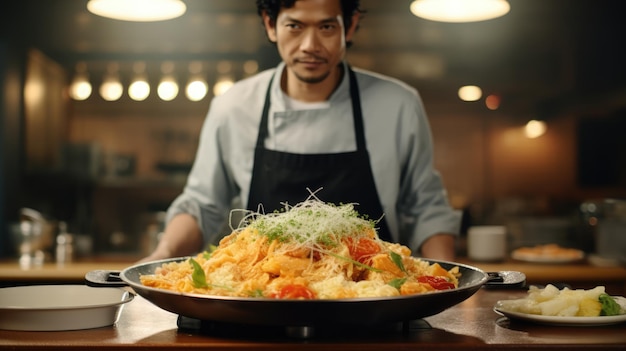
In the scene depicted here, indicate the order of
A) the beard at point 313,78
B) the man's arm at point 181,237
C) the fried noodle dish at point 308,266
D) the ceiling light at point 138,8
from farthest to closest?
the ceiling light at point 138,8 → the beard at point 313,78 → the man's arm at point 181,237 → the fried noodle dish at point 308,266

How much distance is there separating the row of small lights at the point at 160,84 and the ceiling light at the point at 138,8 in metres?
2.06

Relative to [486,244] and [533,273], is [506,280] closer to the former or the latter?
[533,273]

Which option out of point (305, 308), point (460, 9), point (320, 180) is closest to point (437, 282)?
point (305, 308)

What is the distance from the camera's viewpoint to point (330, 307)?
137 centimetres

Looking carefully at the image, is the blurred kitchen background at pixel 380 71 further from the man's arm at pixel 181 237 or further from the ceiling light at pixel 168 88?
the man's arm at pixel 181 237

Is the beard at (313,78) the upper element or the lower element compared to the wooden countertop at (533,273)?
upper

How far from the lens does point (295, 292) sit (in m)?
1.45

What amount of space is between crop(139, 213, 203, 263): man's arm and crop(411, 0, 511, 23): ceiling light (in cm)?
152

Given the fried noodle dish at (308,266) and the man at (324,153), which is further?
the man at (324,153)

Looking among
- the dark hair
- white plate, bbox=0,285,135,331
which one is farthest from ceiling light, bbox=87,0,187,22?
white plate, bbox=0,285,135,331

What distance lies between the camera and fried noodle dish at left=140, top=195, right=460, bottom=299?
1510mm

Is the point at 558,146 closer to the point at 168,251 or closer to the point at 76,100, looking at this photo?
the point at 76,100

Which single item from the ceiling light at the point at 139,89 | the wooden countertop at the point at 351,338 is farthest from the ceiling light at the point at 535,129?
the wooden countertop at the point at 351,338

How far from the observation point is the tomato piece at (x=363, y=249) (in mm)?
1674
